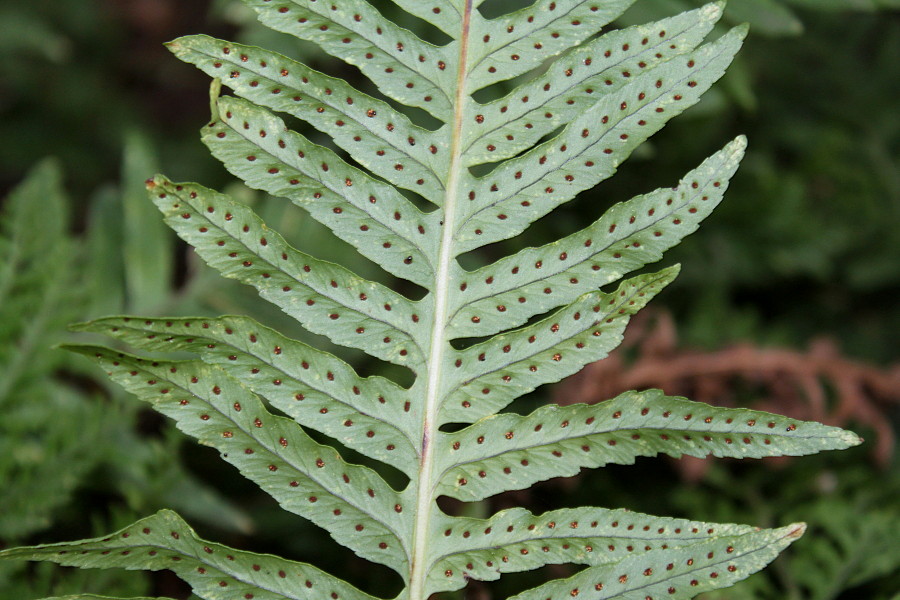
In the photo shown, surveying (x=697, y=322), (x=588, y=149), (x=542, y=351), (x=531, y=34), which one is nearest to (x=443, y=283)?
(x=542, y=351)

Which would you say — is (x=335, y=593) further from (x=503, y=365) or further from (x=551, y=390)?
(x=551, y=390)

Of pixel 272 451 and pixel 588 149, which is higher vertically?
pixel 588 149

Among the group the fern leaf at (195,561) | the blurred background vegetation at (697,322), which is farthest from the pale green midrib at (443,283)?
the blurred background vegetation at (697,322)

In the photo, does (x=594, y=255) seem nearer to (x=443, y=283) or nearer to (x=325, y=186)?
(x=443, y=283)

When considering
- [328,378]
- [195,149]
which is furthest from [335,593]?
[195,149]

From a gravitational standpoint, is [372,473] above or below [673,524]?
above

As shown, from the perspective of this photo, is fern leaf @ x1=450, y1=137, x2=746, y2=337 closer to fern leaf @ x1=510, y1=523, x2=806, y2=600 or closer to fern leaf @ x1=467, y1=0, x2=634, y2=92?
fern leaf @ x1=467, y1=0, x2=634, y2=92
